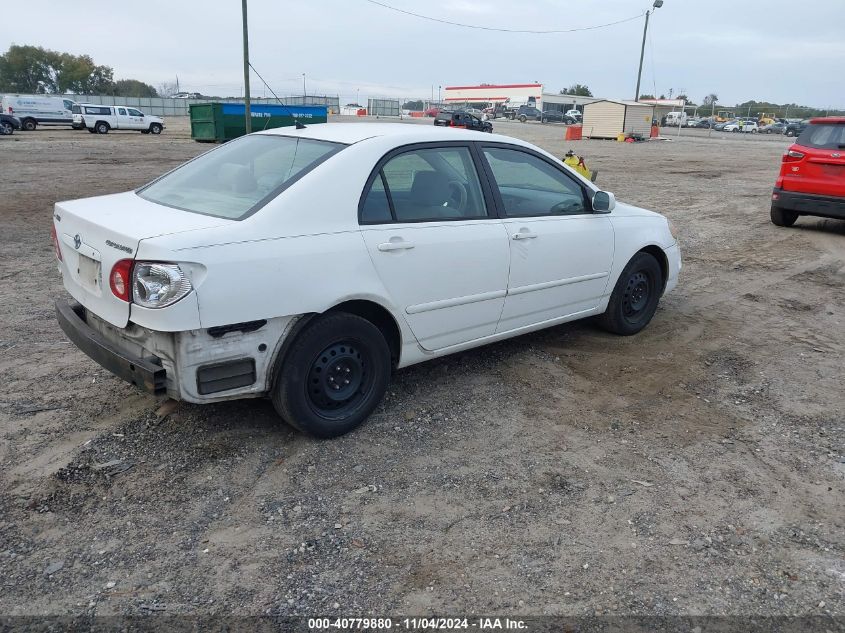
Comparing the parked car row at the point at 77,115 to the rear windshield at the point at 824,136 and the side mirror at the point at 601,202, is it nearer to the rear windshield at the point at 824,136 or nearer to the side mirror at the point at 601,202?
the rear windshield at the point at 824,136

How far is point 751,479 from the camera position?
3.62m

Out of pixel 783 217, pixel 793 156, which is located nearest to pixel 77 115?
pixel 783 217

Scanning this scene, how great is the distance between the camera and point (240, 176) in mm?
3988

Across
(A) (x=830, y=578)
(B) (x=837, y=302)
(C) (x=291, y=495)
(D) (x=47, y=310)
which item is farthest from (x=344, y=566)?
(B) (x=837, y=302)

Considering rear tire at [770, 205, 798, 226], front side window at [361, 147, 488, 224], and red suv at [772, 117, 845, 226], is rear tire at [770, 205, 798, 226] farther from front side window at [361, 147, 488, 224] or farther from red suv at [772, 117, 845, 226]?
front side window at [361, 147, 488, 224]

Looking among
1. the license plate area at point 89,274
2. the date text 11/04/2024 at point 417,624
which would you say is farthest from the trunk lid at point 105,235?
the date text 11/04/2024 at point 417,624

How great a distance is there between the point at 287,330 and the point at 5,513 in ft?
5.03

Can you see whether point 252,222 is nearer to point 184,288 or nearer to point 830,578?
point 184,288

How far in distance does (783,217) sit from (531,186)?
25.2 feet

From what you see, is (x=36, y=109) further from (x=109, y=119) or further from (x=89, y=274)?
(x=89, y=274)

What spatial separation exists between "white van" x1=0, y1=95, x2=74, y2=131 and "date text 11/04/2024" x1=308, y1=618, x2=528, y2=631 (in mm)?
43183

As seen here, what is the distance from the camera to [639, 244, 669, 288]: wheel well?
571 centimetres

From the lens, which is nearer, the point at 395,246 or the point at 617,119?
the point at 395,246

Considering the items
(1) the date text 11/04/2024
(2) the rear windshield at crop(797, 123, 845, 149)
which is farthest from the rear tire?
(1) the date text 11/04/2024
